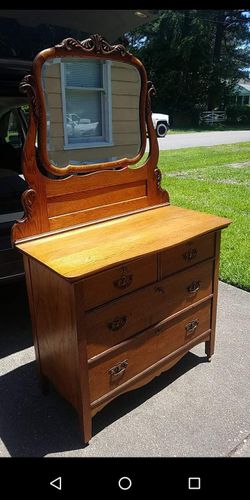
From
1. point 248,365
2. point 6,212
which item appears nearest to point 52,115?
point 6,212

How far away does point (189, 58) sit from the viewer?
24.0 metres

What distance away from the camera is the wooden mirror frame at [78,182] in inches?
73.8

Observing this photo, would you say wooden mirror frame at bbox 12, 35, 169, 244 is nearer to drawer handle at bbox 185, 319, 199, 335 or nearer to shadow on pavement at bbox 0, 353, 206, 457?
drawer handle at bbox 185, 319, 199, 335

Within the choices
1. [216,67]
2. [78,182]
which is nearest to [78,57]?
[78,182]

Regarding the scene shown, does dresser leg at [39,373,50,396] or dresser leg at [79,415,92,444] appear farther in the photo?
dresser leg at [39,373,50,396]

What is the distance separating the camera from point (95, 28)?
245 centimetres

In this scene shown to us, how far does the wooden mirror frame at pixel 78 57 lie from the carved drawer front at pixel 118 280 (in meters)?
0.62

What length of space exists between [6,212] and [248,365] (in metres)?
2.26

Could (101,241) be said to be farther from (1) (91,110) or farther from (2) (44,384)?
(2) (44,384)

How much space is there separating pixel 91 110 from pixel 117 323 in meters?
1.19

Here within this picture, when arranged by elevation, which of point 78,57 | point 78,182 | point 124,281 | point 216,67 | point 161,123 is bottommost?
point 124,281

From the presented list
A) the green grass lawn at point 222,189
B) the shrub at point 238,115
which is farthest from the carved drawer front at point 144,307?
the shrub at point 238,115

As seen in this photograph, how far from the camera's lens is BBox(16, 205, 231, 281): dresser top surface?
67.4 inches
